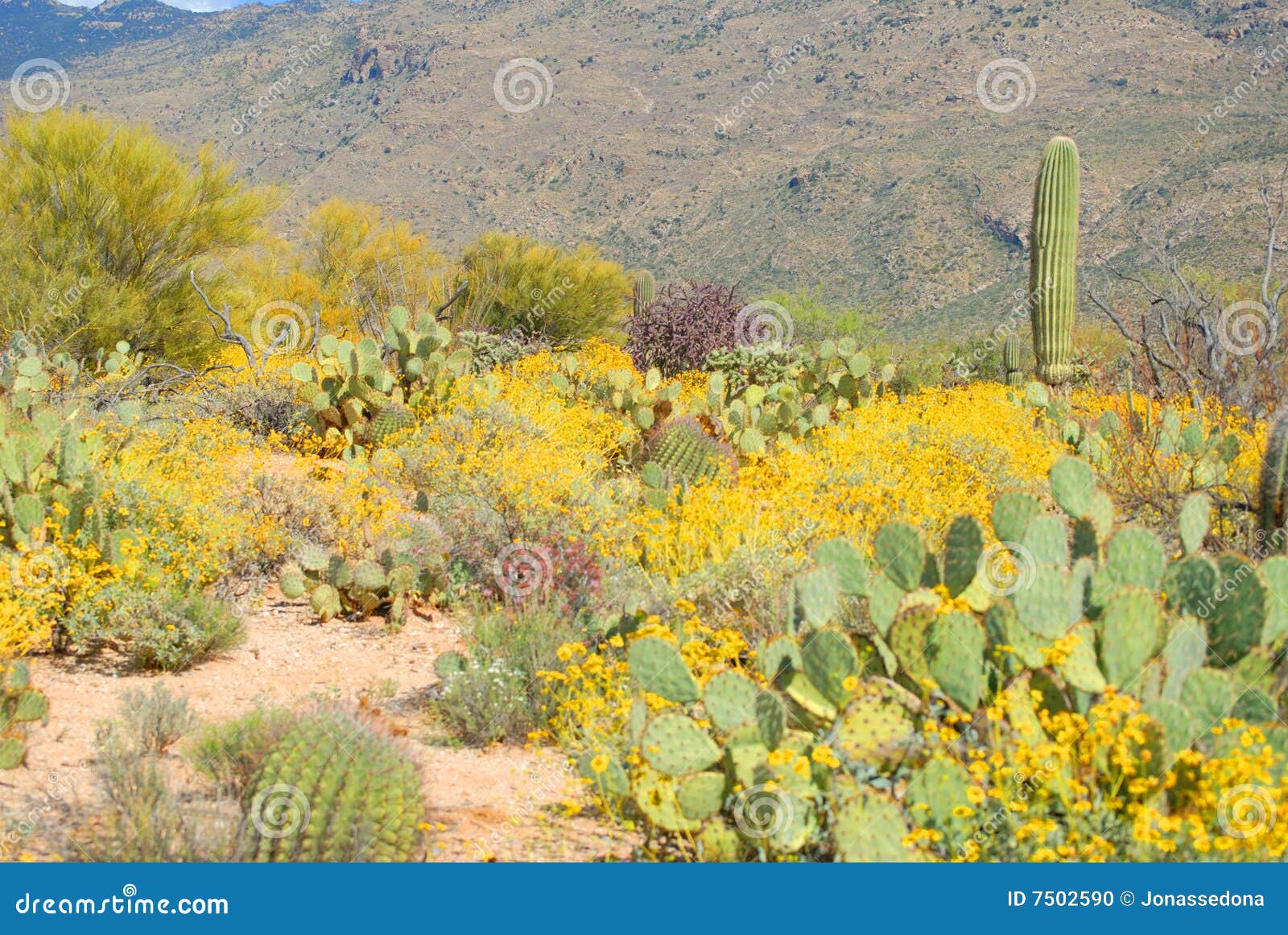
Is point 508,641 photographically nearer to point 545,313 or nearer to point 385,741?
point 385,741

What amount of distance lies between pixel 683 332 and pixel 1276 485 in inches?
374

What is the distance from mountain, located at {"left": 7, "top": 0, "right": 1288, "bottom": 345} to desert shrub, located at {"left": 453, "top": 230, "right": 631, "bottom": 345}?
544 centimetres

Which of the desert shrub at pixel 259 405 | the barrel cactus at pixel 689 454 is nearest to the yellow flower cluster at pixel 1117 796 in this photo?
the barrel cactus at pixel 689 454

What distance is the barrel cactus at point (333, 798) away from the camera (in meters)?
3.11

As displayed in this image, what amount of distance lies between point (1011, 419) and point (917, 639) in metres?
5.99

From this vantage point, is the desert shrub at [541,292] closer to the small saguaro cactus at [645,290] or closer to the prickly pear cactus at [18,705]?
the small saguaro cactus at [645,290]

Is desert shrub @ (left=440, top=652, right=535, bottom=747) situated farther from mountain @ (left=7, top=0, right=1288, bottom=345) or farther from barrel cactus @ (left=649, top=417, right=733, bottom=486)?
mountain @ (left=7, top=0, right=1288, bottom=345)

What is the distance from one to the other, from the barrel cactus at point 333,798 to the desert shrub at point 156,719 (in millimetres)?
680

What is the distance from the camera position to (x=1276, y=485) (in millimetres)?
5289

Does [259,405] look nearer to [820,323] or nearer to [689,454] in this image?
[689,454]

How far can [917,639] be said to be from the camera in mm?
3398

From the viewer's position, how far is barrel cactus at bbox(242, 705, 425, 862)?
3.11 m

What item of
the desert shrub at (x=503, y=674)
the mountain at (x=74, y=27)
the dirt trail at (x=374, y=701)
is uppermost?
the mountain at (x=74, y=27)

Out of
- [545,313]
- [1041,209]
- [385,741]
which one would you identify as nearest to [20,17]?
[545,313]
